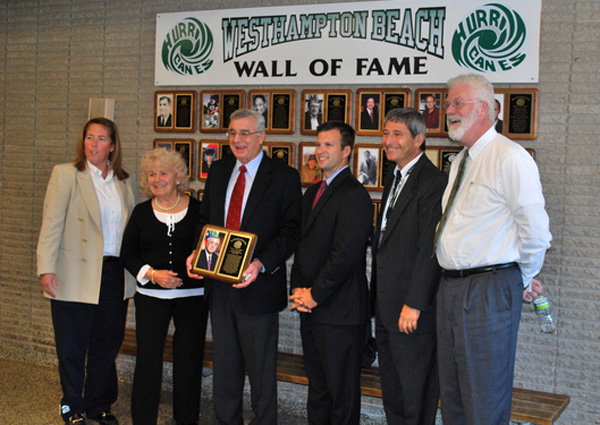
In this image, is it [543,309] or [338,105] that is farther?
[338,105]

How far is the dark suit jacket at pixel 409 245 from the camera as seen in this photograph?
9.99ft

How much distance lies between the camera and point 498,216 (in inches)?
109

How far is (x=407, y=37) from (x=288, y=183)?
137 cm

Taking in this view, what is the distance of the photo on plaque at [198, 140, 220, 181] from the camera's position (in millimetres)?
4684

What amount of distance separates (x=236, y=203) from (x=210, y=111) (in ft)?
4.58

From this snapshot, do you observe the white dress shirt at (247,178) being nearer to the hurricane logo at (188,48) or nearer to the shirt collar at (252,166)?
the shirt collar at (252,166)

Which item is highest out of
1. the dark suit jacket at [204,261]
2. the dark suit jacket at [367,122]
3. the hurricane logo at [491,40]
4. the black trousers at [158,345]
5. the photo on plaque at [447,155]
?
the hurricane logo at [491,40]

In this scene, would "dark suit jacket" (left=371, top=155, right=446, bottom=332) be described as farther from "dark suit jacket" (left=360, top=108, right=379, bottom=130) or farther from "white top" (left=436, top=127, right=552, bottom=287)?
"dark suit jacket" (left=360, top=108, right=379, bottom=130)

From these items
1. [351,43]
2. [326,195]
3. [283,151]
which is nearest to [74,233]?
[283,151]

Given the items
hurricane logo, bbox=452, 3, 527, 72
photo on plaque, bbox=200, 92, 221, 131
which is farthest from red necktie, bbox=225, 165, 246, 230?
hurricane logo, bbox=452, 3, 527, 72

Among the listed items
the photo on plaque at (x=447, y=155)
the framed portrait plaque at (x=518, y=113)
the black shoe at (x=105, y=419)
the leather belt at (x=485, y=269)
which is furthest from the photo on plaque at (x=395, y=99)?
the black shoe at (x=105, y=419)

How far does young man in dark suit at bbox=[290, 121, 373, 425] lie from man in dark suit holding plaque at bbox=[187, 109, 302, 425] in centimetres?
15

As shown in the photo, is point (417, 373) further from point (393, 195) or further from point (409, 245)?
point (393, 195)

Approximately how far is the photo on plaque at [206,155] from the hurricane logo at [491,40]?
6.07 feet
